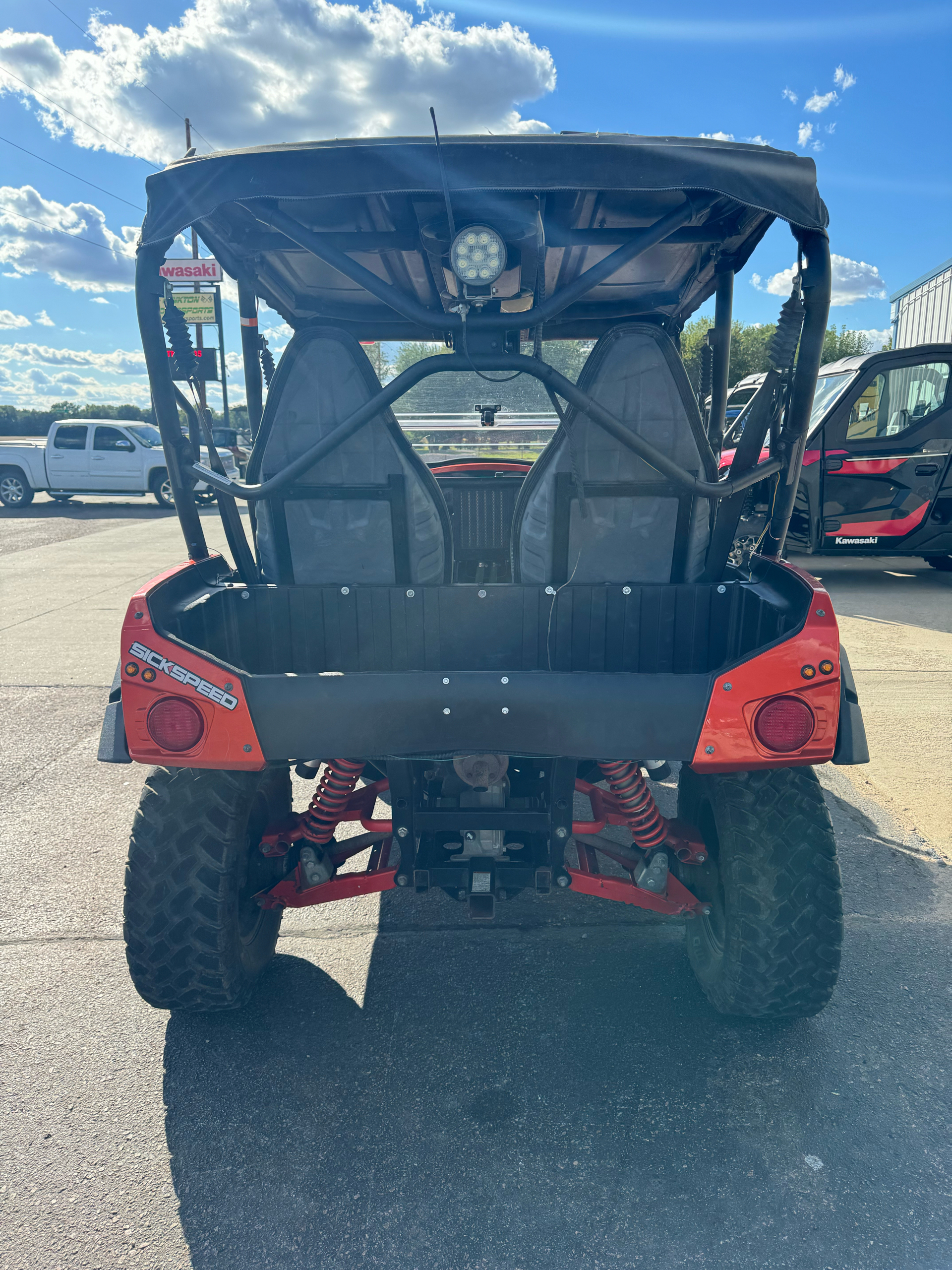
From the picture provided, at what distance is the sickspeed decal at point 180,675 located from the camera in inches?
83.3

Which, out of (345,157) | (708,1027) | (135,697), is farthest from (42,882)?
(345,157)

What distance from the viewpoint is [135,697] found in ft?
7.01

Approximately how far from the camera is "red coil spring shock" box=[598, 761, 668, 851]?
246 centimetres

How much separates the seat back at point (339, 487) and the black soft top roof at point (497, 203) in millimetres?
425

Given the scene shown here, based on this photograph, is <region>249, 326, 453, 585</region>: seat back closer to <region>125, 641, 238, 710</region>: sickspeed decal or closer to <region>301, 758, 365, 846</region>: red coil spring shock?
<region>301, 758, 365, 846</region>: red coil spring shock

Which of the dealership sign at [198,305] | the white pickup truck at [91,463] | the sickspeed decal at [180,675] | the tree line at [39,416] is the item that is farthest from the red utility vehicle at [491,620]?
the tree line at [39,416]

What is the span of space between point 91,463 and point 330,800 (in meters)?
18.7

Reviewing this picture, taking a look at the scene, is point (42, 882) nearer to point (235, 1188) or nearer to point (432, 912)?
point (432, 912)

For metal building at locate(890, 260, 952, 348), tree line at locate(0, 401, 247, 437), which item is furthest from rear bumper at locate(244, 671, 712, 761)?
tree line at locate(0, 401, 247, 437)

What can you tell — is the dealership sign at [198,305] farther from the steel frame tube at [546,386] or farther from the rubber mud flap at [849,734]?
the rubber mud flap at [849,734]

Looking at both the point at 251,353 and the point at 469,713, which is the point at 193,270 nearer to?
the point at 251,353

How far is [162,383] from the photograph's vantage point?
2445mm

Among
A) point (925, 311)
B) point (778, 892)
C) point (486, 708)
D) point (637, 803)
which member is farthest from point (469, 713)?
point (925, 311)

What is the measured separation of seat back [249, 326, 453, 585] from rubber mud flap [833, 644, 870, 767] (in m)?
1.39
